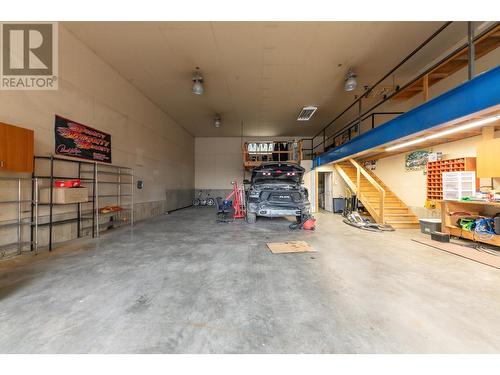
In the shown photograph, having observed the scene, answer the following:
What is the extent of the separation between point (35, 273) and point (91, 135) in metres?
3.48

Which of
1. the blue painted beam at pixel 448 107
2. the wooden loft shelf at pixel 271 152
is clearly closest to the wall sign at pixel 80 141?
the wooden loft shelf at pixel 271 152

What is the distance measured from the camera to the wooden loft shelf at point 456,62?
376cm

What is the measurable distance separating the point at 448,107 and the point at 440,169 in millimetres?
2658

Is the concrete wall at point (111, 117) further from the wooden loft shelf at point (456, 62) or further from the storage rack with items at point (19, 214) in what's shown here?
the wooden loft shelf at point (456, 62)

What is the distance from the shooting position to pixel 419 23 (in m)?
4.07

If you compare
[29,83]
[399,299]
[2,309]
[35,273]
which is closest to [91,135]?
[29,83]

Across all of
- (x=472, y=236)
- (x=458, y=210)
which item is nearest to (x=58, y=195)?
(x=472, y=236)

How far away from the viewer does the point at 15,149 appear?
3.08m

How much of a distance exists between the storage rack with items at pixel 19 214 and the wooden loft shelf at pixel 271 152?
7.19 metres

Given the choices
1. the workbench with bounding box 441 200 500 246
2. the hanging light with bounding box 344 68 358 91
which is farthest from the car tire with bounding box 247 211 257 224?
the hanging light with bounding box 344 68 358 91

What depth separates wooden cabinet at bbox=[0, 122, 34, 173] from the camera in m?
2.93

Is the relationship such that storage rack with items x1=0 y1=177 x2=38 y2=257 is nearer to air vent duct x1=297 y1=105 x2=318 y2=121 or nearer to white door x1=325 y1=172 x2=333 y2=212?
air vent duct x1=297 y1=105 x2=318 y2=121
